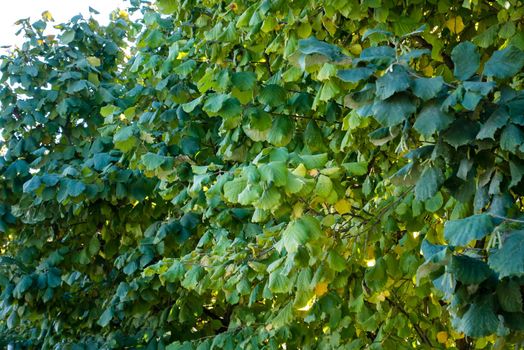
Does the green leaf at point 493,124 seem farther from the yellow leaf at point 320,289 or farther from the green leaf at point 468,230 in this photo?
the yellow leaf at point 320,289

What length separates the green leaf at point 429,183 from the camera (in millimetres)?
1879

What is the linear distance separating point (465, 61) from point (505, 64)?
10 centimetres

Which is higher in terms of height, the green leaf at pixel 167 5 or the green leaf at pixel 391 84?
the green leaf at pixel 391 84

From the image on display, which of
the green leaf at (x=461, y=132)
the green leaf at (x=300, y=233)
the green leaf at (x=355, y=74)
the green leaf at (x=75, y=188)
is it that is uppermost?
the green leaf at (x=355, y=74)

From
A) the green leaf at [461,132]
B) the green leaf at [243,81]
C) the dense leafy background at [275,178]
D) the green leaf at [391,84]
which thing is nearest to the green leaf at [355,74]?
the dense leafy background at [275,178]

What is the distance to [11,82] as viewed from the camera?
5.84 metres

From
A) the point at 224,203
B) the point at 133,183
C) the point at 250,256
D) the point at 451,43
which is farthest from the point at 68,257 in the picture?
the point at 451,43

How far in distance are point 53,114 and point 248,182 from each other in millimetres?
4071

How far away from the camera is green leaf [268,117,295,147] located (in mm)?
3035

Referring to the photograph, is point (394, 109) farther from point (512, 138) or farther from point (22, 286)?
point (22, 286)

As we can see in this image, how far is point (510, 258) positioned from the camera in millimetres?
1346

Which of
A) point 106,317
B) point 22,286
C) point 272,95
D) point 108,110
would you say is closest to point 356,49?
point 272,95

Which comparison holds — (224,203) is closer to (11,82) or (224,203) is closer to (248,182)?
(248,182)

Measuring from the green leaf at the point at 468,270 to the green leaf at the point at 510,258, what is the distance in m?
0.04
